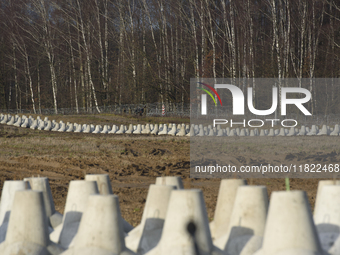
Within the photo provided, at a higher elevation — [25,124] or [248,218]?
[248,218]

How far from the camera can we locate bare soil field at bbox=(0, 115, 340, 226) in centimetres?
1002

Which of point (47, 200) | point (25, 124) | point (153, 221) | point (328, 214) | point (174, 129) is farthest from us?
point (25, 124)

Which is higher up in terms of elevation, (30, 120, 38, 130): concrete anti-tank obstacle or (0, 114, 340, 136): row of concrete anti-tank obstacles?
(30, 120, 38, 130): concrete anti-tank obstacle

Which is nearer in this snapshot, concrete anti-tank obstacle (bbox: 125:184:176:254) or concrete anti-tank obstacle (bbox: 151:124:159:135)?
concrete anti-tank obstacle (bbox: 125:184:176:254)

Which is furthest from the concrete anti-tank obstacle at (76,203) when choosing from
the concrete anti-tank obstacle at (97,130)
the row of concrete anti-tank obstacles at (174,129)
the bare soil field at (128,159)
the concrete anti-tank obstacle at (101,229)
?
the concrete anti-tank obstacle at (97,130)

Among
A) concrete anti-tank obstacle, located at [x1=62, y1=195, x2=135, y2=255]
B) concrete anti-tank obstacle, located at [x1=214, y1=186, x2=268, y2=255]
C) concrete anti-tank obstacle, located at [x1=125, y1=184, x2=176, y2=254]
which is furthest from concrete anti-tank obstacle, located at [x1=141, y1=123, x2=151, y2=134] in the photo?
concrete anti-tank obstacle, located at [x1=62, y1=195, x2=135, y2=255]

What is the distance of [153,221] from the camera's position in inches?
162

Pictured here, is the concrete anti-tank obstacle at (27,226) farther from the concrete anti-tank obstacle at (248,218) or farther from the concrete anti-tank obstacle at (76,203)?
the concrete anti-tank obstacle at (248,218)

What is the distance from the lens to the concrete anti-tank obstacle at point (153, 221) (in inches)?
156

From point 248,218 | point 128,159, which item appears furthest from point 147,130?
point 248,218

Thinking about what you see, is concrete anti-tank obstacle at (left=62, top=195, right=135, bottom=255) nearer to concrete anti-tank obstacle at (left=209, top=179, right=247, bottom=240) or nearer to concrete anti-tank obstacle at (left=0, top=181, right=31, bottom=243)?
concrete anti-tank obstacle at (left=209, top=179, right=247, bottom=240)

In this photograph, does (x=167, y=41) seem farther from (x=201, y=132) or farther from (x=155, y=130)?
(x=201, y=132)

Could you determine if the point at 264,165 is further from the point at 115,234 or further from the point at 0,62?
the point at 0,62

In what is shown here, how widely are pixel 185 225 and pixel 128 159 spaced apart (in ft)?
39.0
